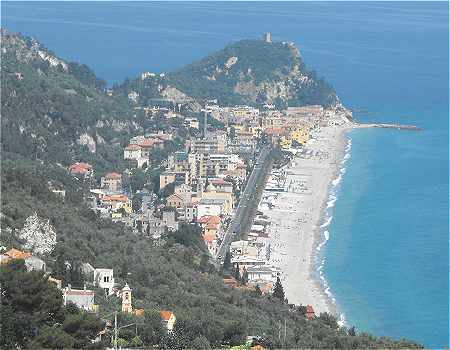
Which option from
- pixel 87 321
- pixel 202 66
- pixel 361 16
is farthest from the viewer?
pixel 361 16

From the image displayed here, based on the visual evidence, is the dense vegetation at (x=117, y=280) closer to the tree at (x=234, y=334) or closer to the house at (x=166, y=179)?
the tree at (x=234, y=334)

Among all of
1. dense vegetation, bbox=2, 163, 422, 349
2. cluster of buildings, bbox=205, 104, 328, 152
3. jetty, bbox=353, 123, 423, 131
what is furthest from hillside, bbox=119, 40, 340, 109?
dense vegetation, bbox=2, 163, 422, 349

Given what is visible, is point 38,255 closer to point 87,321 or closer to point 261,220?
point 87,321

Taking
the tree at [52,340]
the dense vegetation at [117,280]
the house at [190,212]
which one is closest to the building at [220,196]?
the house at [190,212]

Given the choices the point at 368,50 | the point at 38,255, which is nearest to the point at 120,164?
the point at 38,255

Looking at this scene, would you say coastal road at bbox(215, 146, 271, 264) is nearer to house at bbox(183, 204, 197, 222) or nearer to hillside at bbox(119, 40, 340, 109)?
house at bbox(183, 204, 197, 222)

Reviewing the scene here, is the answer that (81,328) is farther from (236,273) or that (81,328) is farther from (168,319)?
(236,273)
